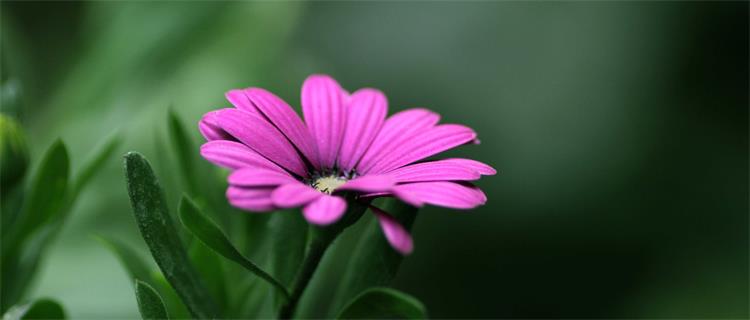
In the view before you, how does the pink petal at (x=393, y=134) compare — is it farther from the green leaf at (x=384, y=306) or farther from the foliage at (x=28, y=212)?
the foliage at (x=28, y=212)

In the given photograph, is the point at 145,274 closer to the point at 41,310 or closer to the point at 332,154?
the point at 41,310

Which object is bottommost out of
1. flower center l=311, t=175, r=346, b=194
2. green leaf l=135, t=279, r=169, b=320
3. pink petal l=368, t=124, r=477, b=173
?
green leaf l=135, t=279, r=169, b=320

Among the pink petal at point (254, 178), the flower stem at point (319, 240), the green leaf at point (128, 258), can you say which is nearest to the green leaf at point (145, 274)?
the green leaf at point (128, 258)

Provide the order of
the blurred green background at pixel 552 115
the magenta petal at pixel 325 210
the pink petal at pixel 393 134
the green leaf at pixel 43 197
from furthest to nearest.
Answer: the blurred green background at pixel 552 115 → the green leaf at pixel 43 197 → the pink petal at pixel 393 134 → the magenta petal at pixel 325 210

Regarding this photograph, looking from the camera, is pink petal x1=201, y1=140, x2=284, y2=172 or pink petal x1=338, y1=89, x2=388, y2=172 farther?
pink petal x1=338, y1=89, x2=388, y2=172

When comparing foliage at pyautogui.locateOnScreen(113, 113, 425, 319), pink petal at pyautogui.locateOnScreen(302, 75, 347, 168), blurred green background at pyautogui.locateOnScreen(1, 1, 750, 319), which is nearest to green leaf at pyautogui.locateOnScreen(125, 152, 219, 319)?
foliage at pyautogui.locateOnScreen(113, 113, 425, 319)

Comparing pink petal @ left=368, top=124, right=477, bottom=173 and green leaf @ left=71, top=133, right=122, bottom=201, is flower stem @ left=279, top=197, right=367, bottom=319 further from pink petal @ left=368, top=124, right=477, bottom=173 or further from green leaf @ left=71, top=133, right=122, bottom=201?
green leaf @ left=71, top=133, right=122, bottom=201

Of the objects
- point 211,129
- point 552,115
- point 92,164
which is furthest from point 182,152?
point 552,115
